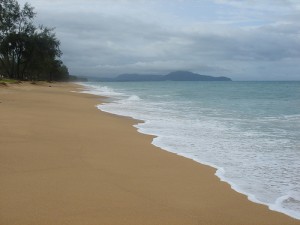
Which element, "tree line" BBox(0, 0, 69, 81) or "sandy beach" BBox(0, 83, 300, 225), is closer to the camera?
"sandy beach" BBox(0, 83, 300, 225)

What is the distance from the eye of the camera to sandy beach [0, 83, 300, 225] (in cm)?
403

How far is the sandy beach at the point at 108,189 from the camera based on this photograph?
403 cm

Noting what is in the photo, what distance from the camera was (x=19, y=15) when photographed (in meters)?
54.6

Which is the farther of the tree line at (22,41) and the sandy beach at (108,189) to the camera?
the tree line at (22,41)

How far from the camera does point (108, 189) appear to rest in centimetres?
491

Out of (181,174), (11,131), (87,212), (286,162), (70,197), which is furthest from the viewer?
(11,131)

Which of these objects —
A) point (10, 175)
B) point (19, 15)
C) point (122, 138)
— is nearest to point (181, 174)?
point (10, 175)

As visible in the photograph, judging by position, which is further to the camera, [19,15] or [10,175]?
[19,15]

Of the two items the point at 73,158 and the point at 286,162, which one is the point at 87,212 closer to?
the point at 73,158

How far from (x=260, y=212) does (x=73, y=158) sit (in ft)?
11.1

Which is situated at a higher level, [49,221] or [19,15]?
[19,15]

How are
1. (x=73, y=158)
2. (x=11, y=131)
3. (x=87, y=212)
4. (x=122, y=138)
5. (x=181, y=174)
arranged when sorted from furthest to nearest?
(x=122, y=138)
(x=11, y=131)
(x=73, y=158)
(x=181, y=174)
(x=87, y=212)

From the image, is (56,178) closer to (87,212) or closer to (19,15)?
(87,212)

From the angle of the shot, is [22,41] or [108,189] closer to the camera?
[108,189]
